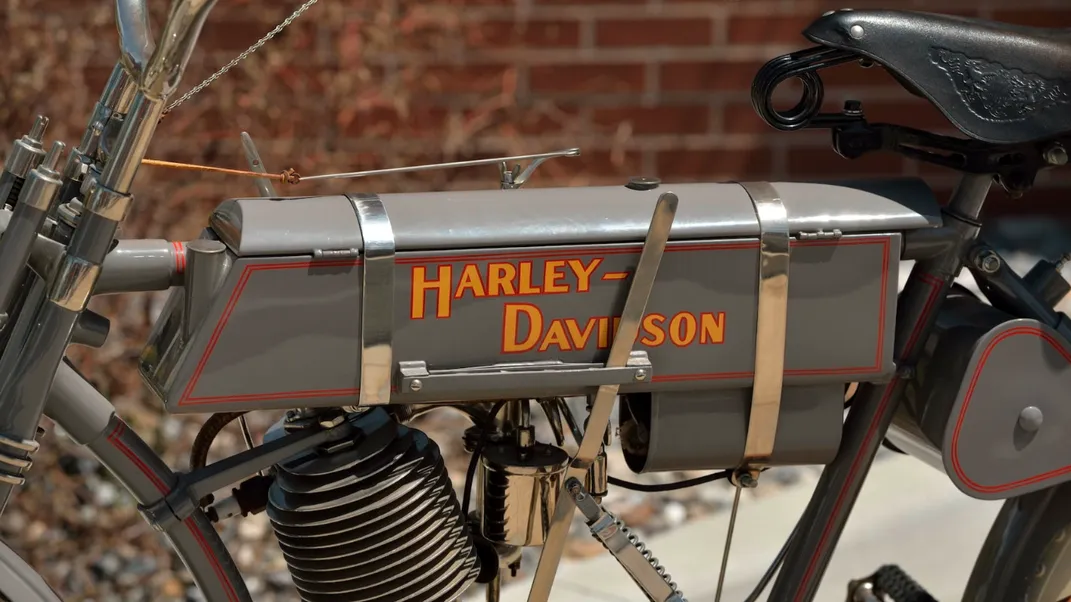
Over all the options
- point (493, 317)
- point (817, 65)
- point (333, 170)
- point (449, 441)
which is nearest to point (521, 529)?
point (493, 317)

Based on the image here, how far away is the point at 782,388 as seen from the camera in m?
1.66

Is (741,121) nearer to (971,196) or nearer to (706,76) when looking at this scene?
(706,76)

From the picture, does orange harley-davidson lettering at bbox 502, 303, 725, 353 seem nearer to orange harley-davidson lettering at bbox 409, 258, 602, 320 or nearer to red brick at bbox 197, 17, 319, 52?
orange harley-davidson lettering at bbox 409, 258, 602, 320

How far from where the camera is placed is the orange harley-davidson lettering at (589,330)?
5.02ft

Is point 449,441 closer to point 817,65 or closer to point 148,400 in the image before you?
point 148,400

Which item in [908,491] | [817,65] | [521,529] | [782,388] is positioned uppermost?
[817,65]

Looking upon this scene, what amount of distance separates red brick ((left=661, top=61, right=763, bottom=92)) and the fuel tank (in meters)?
1.92

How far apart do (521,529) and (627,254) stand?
0.40 meters

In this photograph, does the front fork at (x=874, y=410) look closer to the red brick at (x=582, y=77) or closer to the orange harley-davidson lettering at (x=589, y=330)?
the orange harley-davidson lettering at (x=589, y=330)

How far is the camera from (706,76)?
357cm

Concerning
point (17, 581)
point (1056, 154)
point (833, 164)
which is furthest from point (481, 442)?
point (833, 164)

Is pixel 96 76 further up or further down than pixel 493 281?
further up

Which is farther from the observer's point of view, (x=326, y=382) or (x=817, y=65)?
(x=817, y=65)

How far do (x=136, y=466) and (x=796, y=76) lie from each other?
90 centimetres
